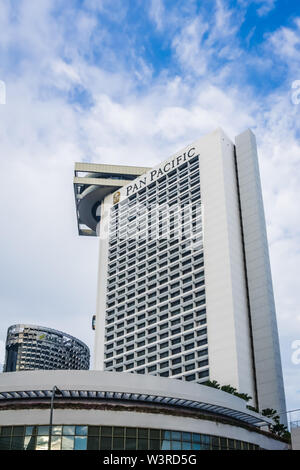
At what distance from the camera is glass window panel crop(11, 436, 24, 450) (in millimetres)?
46906

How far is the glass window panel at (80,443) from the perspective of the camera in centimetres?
4697

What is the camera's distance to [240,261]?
4729 inches

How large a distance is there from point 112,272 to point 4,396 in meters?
96.0

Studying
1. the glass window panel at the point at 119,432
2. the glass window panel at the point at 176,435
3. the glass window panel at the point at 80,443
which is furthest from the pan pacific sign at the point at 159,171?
the glass window panel at the point at 80,443

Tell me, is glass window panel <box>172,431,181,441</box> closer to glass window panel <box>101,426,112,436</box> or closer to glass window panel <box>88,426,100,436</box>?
glass window panel <box>101,426,112,436</box>

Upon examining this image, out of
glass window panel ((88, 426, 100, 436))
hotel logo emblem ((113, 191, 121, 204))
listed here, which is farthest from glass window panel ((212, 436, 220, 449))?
hotel logo emblem ((113, 191, 121, 204))

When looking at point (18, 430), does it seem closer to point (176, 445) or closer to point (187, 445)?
point (176, 445)

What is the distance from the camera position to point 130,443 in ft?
158

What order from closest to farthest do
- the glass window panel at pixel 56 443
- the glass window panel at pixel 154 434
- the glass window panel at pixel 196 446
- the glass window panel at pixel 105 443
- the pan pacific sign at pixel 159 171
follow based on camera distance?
1. the glass window panel at pixel 56 443
2. the glass window panel at pixel 105 443
3. the glass window panel at pixel 154 434
4. the glass window panel at pixel 196 446
5. the pan pacific sign at pixel 159 171

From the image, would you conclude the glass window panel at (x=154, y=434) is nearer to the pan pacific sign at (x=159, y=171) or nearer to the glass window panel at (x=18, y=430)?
the glass window panel at (x=18, y=430)

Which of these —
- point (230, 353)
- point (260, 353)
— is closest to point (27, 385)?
point (230, 353)

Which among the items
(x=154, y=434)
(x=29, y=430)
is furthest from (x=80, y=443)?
(x=154, y=434)

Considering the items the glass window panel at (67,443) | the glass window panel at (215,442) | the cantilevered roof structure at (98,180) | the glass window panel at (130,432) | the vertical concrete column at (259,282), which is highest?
the cantilevered roof structure at (98,180)

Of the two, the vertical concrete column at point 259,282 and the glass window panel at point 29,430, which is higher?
the vertical concrete column at point 259,282
